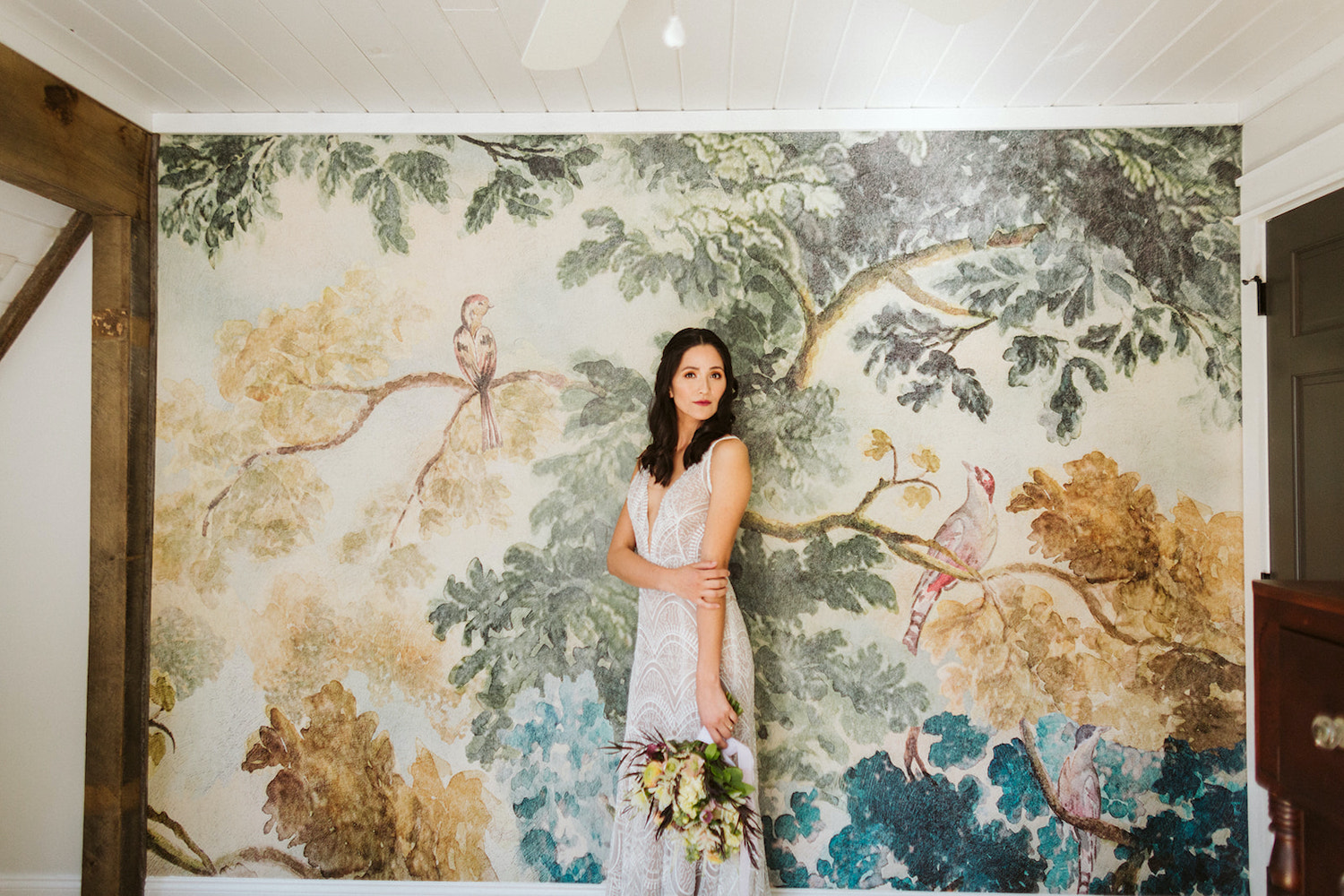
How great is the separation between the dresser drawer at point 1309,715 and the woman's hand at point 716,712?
1129 millimetres

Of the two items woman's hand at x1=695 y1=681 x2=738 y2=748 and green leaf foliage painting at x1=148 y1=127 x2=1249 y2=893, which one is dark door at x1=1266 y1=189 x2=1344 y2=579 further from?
woman's hand at x1=695 y1=681 x2=738 y2=748

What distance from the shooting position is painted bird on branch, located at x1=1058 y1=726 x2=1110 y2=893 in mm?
2342

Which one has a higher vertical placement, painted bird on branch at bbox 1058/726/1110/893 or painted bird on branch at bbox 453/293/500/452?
painted bird on branch at bbox 453/293/500/452

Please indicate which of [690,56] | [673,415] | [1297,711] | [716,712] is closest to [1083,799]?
[1297,711]

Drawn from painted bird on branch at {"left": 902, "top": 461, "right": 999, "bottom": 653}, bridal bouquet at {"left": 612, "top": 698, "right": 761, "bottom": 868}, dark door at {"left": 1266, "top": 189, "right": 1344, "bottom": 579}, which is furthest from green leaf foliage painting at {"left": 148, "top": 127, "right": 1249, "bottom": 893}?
bridal bouquet at {"left": 612, "top": 698, "right": 761, "bottom": 868}

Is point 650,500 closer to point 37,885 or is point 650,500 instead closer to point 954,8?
point 954,8

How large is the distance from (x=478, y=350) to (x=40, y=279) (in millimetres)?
1467

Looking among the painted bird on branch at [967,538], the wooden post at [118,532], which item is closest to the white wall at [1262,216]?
the painted bird on branch at [967,538]

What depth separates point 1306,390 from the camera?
7.06 feet

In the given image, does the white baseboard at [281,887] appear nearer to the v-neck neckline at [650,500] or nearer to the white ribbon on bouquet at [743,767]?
the white ribbon on bouquet at [743,767]

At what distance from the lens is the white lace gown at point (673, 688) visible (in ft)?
6.45

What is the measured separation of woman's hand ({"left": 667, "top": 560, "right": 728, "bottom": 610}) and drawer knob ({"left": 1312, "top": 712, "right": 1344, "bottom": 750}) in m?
1.18

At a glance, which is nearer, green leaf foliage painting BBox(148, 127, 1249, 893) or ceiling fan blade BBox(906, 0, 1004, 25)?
ceiling fan blade BBox(906, 0, 1004, 25)

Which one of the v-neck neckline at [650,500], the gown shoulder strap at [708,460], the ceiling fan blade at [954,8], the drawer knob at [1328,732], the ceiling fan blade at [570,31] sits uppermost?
the ceiling fan blade at [570,31]
